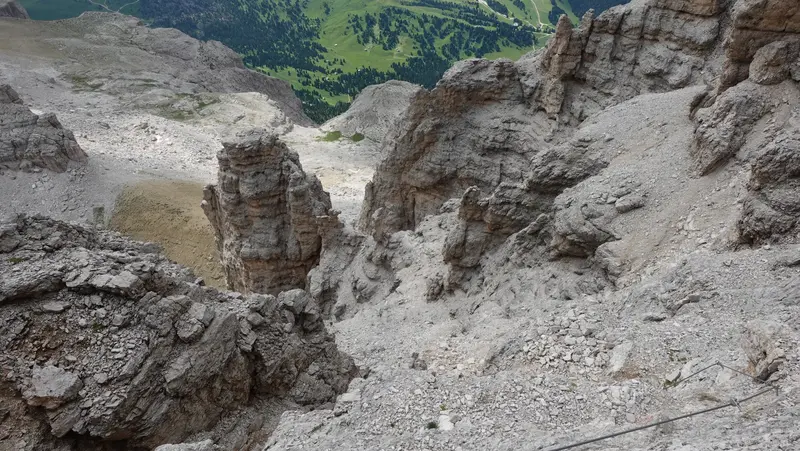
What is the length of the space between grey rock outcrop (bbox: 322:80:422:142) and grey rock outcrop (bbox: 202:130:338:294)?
2353 inches

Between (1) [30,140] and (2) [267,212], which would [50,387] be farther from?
(1) [30,140]

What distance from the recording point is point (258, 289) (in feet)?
136

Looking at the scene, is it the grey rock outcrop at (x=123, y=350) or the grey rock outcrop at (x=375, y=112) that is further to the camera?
the grey rock outcrop at (x=375, y=112)

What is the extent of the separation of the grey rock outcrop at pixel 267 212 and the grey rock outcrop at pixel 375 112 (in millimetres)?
59775

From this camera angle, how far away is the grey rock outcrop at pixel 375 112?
100312 mm

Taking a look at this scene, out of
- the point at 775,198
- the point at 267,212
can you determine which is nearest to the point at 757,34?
the point at 775,198

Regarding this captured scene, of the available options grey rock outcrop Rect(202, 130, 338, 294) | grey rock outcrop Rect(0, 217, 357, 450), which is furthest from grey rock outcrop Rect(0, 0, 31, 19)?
grey rock outcrop Rect(0, 217, 357, 450)

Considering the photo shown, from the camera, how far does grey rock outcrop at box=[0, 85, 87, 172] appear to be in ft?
188

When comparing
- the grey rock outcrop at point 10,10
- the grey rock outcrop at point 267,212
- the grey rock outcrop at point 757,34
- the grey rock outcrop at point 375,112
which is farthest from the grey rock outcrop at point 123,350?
the grey rock outcrop at point 10,10

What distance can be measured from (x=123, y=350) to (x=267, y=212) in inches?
1015

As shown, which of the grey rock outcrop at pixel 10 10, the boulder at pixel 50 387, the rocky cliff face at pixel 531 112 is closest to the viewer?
the boulder at pixel 50 387

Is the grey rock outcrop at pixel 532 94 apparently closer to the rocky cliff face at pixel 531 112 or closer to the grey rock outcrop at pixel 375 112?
the rocky cliff face at pixel 531 112

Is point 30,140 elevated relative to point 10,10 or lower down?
lower down

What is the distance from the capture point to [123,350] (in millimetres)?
14016
